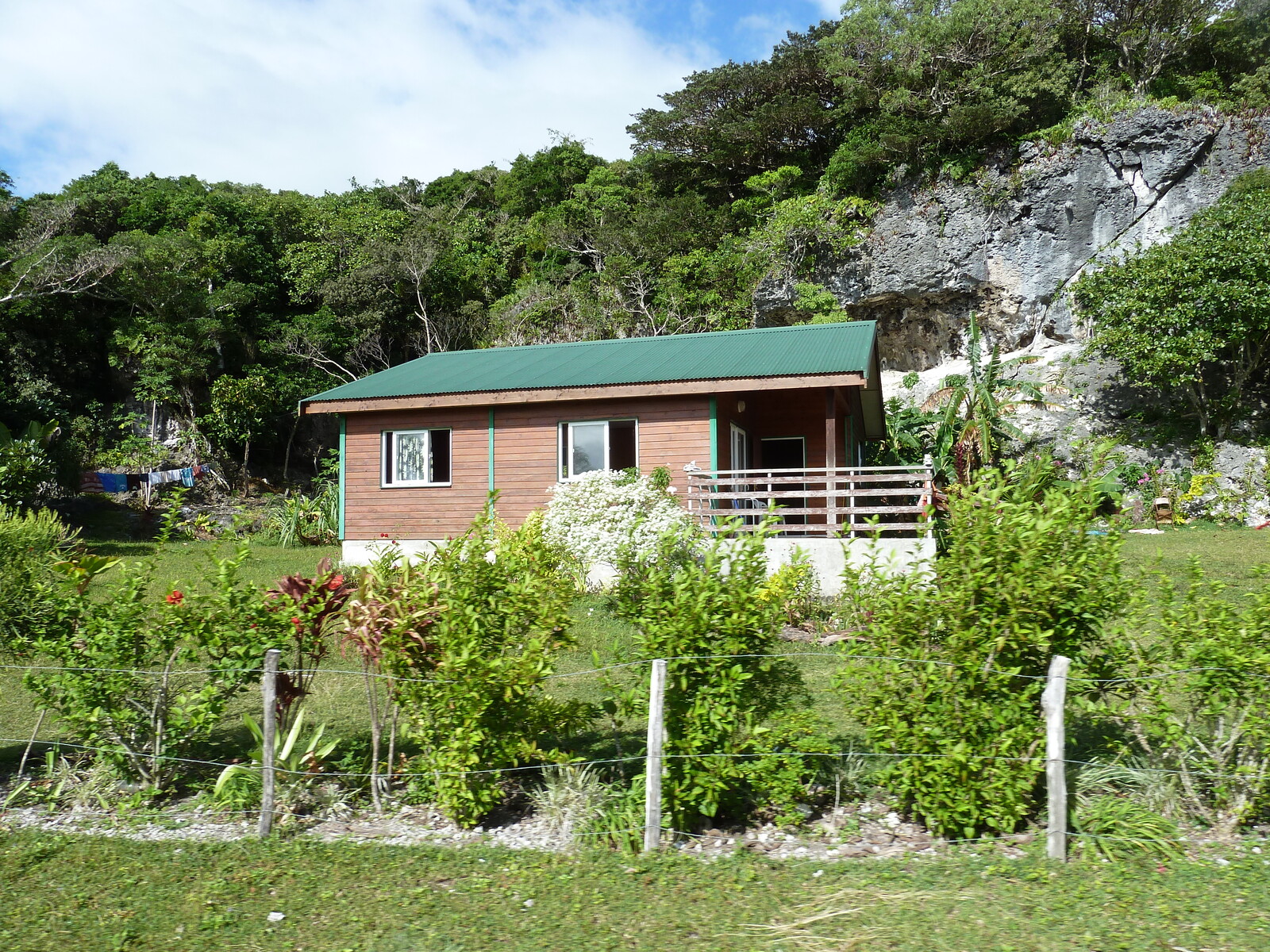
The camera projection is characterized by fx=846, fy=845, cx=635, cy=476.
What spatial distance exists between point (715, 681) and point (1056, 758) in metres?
1.77

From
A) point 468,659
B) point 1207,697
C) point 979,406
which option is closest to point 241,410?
point 979,406

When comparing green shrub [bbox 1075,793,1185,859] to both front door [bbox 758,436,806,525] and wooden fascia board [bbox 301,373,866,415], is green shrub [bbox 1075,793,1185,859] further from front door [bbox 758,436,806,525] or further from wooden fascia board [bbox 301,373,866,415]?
front door [bbox 758,436,806,525]

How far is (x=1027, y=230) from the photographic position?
25.6 m

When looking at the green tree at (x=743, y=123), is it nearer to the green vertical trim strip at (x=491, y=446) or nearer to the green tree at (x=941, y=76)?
the green tree at (x=941, y=76)

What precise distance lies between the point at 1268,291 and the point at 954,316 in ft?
29.5

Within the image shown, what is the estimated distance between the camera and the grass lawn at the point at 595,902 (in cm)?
374

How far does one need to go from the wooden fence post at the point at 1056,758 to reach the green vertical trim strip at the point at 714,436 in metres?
10.0

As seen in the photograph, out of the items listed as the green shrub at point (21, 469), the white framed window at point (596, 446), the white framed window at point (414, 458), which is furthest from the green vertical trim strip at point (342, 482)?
the green shrub at point (21, 469)

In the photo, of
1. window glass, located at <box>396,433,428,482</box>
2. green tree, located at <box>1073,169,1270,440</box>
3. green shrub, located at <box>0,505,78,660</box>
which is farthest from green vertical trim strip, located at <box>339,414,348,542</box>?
green tree, located at <box>1073,169,1270,440</box>

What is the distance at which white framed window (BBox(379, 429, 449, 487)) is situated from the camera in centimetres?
1650

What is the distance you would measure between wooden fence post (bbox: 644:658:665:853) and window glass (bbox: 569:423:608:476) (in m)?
10.8

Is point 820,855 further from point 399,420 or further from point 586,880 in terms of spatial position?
point 399,420

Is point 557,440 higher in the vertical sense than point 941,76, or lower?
lower

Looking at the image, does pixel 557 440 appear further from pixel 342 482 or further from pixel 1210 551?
pixel 1210 551
